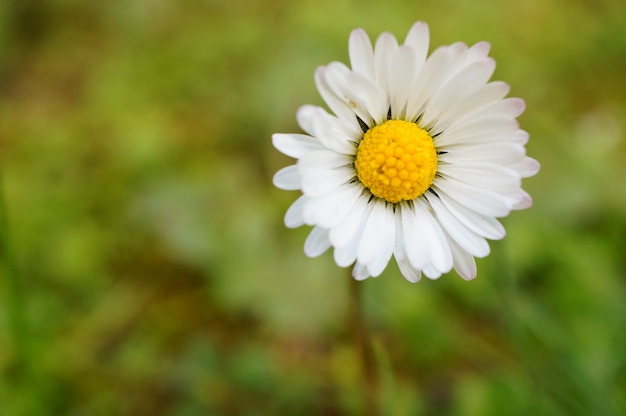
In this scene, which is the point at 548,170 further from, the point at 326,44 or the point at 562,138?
the point at 326,44

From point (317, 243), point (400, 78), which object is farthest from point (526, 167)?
point (317, 243)

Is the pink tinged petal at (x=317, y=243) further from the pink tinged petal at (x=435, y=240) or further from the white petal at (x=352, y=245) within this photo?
Answer: the pink tinged petal at (x=435, y=240)

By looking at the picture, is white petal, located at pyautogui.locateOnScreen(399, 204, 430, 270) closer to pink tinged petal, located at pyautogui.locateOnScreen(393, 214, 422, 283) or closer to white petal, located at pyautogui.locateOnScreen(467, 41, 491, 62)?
pink tinged petal, located at pyautogui.locateOnScreen(393, 214, 422, 283)

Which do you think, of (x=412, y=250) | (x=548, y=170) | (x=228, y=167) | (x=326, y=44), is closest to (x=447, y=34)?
(x=326, y=44)

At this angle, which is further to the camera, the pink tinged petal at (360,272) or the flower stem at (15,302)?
the flower stem at (15,302)

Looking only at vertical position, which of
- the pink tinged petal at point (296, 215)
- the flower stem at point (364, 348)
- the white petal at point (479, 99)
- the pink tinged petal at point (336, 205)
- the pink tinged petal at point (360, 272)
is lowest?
the flower stem at point (364, 348)

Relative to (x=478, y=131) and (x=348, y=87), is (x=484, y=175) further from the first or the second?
(x=348, y=87)

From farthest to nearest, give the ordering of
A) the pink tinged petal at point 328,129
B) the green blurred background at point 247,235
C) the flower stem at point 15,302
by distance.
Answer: the green blurred background at point 247,235 < the flower stem at point 15,302 < the pink tinged petal at point 328,129

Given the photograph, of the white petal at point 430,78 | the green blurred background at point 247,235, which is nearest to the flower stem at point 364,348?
the green blurred background at point 247,235
